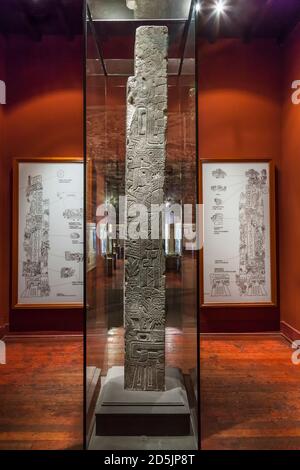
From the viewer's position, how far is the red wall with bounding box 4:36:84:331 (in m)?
4.06

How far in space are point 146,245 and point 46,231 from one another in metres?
1.98

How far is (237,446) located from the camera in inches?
→ 82.4

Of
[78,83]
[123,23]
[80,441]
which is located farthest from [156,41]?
[80,441]

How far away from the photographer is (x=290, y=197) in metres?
3.91

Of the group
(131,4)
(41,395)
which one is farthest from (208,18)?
(41,395)

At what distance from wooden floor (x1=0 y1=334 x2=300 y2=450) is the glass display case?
0.20m

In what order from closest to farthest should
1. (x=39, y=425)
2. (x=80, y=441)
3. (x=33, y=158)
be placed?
(x=80, y=441), (x=39, y=425), (x=33, y=158)

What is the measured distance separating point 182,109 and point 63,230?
6.09 feet

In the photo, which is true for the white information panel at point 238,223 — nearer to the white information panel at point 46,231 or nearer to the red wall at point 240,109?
the red wall at point 240,109

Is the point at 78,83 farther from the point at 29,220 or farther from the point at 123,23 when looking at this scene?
the point at 29,220

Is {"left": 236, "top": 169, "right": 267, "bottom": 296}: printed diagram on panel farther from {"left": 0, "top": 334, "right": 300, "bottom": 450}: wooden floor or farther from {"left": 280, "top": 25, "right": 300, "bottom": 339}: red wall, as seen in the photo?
{"left": 0, "top": 334, "right": 300, "bottom": 450}: wooden floor

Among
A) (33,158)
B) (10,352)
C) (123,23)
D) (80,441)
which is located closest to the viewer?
(80,441)

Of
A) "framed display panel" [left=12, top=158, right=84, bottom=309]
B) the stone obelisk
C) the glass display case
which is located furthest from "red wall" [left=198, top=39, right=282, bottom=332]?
the stone obelisk

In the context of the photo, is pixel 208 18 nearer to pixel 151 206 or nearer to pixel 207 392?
pixel 151 206
